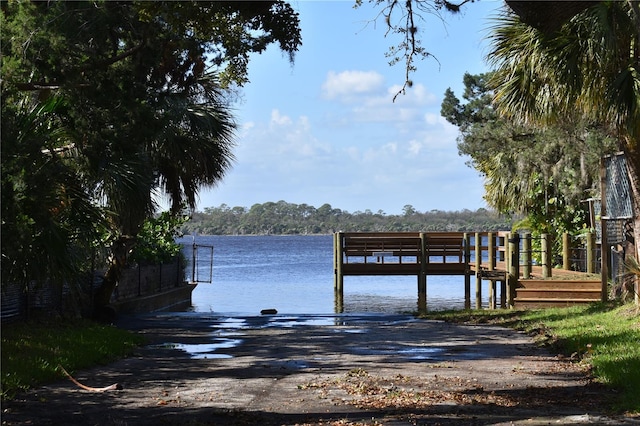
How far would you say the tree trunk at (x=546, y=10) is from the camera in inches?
308

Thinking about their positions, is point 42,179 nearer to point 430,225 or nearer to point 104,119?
point 104,119

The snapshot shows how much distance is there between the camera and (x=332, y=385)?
10.3m

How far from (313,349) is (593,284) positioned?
8.93m

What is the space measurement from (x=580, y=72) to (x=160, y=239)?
16.6 m

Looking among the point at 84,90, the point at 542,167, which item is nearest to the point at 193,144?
the point at 84,90

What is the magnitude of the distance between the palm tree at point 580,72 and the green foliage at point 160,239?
40.7 ft

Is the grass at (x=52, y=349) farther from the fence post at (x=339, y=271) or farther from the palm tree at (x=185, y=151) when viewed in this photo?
the fence post at (x=339, y=271)

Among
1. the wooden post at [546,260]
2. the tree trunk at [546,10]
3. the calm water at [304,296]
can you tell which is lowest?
the calm water at [304,296]

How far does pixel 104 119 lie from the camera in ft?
38.9

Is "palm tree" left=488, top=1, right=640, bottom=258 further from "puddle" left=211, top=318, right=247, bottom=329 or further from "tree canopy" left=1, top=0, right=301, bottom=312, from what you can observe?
"puddle" left=211, top=318, right=247, bottom=329

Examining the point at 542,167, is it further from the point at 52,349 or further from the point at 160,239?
the point at 52,349

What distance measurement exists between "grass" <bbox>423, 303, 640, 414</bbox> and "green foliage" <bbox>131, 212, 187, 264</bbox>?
9313mm

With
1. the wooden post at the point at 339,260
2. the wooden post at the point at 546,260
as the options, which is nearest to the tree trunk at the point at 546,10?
the wooden post at the point at 546,260

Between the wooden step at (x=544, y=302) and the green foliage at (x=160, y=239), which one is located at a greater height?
the green foliage at (x=160, y=239)
